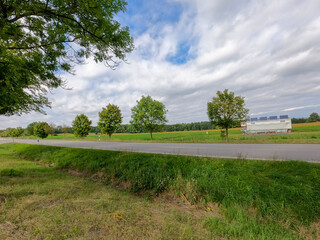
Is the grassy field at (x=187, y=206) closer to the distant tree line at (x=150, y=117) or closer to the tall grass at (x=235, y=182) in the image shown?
the tall grass at (x=235, y=182)

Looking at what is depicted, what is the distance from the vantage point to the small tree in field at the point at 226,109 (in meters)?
16.0

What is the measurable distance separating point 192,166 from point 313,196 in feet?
9.88

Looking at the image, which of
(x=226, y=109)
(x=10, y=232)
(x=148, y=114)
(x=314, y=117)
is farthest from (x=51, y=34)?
(x=314, y=117)

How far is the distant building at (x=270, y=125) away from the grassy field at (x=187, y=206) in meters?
40.7

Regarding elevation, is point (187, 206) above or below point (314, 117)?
below

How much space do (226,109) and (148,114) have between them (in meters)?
13.7

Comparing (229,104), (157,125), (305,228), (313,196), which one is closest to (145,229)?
(305,228)

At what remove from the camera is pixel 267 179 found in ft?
13.2

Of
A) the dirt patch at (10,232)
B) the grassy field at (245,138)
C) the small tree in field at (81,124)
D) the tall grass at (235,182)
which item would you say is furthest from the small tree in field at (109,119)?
the dirt patch at (10,232)

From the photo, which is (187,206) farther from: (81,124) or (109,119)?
(81,124)

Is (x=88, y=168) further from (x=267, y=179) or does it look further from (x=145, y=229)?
(x=267, y=179)

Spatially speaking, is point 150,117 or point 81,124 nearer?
point 150,117

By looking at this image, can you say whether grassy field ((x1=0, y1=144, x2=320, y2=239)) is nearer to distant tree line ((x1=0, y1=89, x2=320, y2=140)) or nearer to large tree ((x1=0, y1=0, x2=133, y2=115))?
large tree ((x1=0, y1=0, x2=133, y2=115))

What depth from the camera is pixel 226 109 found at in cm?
1630
